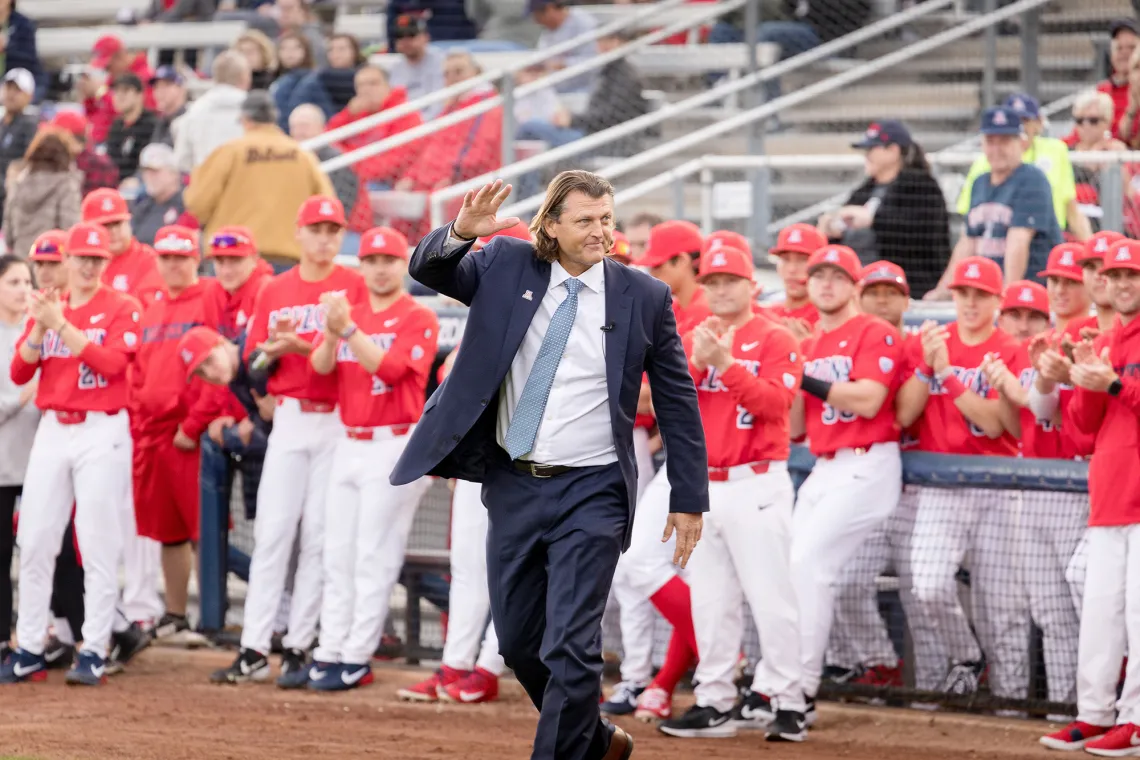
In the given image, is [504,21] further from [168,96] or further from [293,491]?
[293,491]

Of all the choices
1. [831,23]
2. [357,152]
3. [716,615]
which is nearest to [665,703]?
[716,615]

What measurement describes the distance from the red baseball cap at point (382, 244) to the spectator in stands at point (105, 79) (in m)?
6.50

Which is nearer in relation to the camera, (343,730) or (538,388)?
(538,388)

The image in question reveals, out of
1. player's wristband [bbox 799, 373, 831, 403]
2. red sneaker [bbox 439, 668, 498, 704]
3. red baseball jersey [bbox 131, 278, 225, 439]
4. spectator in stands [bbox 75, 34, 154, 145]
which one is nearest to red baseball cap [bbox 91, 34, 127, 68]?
spectator in stands [bbox 75, 34, 154, 145]

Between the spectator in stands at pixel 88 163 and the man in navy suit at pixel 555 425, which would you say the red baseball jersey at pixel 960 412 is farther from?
the spectator in stands at pixel 88 163

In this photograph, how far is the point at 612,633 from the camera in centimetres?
843

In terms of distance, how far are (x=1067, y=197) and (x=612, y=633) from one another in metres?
3.43

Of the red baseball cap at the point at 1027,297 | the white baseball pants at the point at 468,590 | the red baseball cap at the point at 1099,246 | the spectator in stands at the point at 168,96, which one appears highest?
the spectator in stands at the point at 168,96

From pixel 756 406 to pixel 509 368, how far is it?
73.8 inches

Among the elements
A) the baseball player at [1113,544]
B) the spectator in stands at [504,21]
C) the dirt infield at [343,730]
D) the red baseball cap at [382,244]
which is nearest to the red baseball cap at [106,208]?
the red baseball cap at [382,244]

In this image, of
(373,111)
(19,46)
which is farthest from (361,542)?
(19,46)

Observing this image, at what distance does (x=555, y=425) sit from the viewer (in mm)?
5367

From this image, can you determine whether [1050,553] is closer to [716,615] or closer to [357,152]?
[716,615]

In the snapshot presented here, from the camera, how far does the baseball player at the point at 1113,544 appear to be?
675 cm
